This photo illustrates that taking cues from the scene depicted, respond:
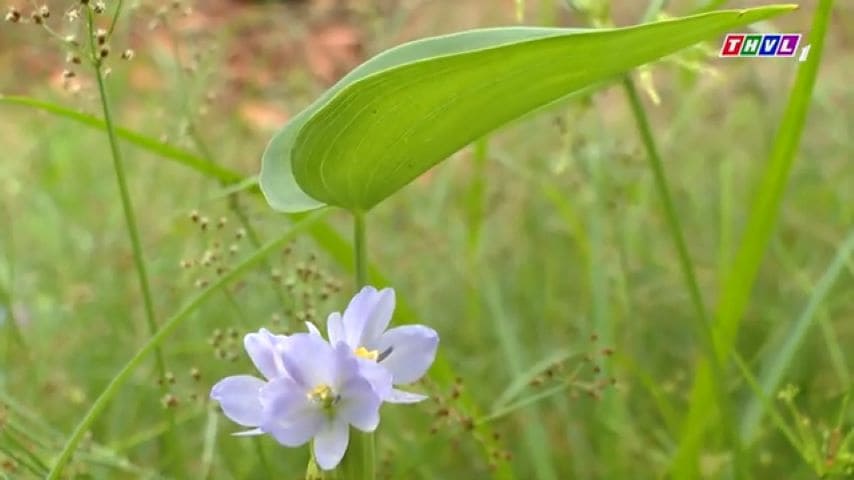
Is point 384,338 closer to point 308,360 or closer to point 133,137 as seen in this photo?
point 308,360

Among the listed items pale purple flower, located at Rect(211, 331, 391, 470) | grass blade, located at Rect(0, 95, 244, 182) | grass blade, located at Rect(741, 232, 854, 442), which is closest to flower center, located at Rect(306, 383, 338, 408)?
pale purple flower, located at Rect(211, 331, 391, 470)

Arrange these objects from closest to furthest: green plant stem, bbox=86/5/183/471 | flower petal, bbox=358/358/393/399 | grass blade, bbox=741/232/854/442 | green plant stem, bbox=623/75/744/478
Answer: flower petal, bbox=358/358/393/399, green plant stem, bbox=86/5/183/471, green plant stem, bbox=623/75/744/478, grass blade, bbox=741/232/854/442

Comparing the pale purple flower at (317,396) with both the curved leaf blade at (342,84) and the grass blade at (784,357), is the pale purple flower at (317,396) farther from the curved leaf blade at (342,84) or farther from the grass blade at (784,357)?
the grass blade at (784,357)

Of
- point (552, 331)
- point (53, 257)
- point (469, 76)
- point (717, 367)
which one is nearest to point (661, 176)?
point (717, 367)

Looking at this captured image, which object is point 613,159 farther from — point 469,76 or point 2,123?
point 2,123

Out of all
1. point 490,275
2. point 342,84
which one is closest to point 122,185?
point 342,84

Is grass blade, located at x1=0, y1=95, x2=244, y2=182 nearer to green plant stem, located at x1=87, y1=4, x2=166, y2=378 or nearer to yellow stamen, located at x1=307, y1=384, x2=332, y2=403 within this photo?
green plant stem, located at x1=87, y1=4, x2=166, y2=378
